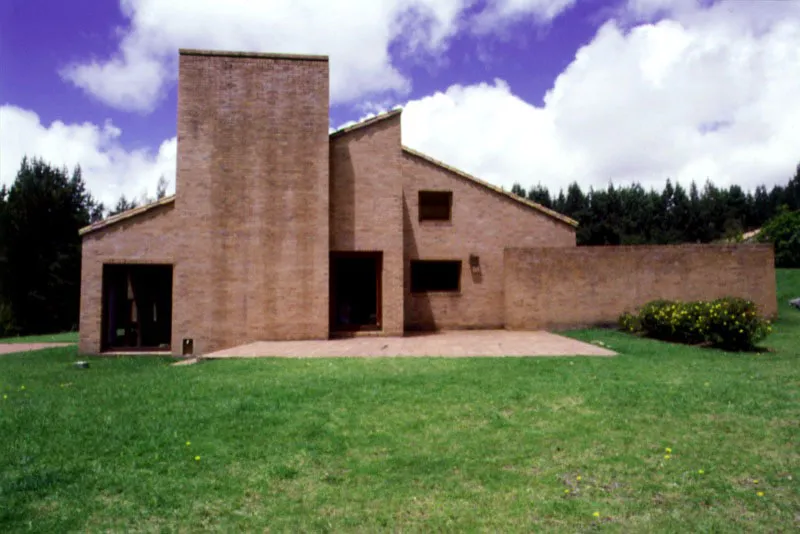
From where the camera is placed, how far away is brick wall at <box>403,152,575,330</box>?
54.9 feet

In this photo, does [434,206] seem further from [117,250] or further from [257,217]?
[117,250]

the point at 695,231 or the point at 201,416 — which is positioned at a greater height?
the point at 695,231

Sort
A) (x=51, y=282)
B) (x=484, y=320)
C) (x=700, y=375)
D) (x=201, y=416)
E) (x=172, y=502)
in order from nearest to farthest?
1. (x=172, y=502)
2. (x=201, y=416)
3. (x=700, y=375)
4. (x=484, y=320)
5. (x=51, y=282)

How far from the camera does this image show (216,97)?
45.2ft

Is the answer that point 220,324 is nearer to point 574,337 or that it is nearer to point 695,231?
point 574,337

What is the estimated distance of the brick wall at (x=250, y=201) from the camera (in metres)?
13.5

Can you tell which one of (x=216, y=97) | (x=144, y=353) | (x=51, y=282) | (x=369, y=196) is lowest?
(x=144, y=353)

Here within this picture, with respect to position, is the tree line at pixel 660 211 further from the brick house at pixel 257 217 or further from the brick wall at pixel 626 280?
the brick house at pixel 257 217

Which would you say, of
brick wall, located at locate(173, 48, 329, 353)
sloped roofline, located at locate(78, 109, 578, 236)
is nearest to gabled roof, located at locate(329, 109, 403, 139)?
sloped roofline, located at locate(78, 109, 578, 236)

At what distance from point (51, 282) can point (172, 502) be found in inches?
1108

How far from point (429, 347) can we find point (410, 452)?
7.10 meters

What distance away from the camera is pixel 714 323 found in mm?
11328

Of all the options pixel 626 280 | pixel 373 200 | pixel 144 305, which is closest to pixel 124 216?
pixel 144 305

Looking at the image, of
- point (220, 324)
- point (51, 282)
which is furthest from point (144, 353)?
point (51, 282)
